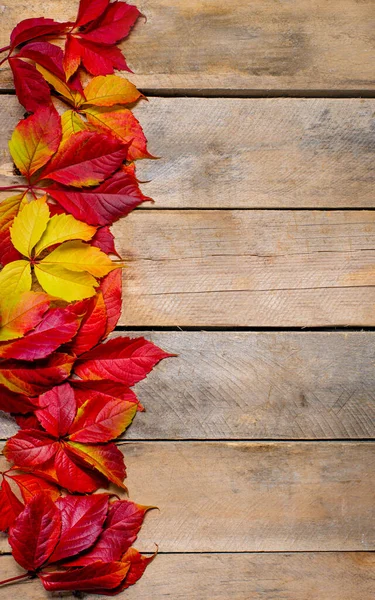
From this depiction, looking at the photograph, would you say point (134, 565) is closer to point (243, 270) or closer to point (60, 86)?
point (243, 270)

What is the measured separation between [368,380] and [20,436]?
0.55 meters

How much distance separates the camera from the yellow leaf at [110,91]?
95cm

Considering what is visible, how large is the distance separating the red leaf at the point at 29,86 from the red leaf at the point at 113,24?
101mm

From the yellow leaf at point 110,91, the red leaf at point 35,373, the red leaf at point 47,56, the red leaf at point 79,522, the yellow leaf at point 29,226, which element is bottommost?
the red leaf at point 79,522

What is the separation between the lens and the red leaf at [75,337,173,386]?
93cm

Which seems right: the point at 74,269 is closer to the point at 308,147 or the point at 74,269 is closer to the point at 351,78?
the point at 308,147

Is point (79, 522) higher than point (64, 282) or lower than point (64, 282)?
lower

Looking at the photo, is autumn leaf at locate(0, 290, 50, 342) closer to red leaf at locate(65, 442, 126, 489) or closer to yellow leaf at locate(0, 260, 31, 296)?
yellow leaf at locate(0, 260, 31, 296)

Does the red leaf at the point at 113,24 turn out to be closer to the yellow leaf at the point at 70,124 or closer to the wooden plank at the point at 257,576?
the yellow leaf at the point at 70,124

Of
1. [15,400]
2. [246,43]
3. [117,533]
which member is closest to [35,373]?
[15,400]

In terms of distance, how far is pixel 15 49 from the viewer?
99 centimetres

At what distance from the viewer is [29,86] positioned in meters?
0.95

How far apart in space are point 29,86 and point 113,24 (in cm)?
17

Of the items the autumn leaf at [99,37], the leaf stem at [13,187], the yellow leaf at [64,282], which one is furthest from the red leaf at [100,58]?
the yellow leaf at [64,282]
